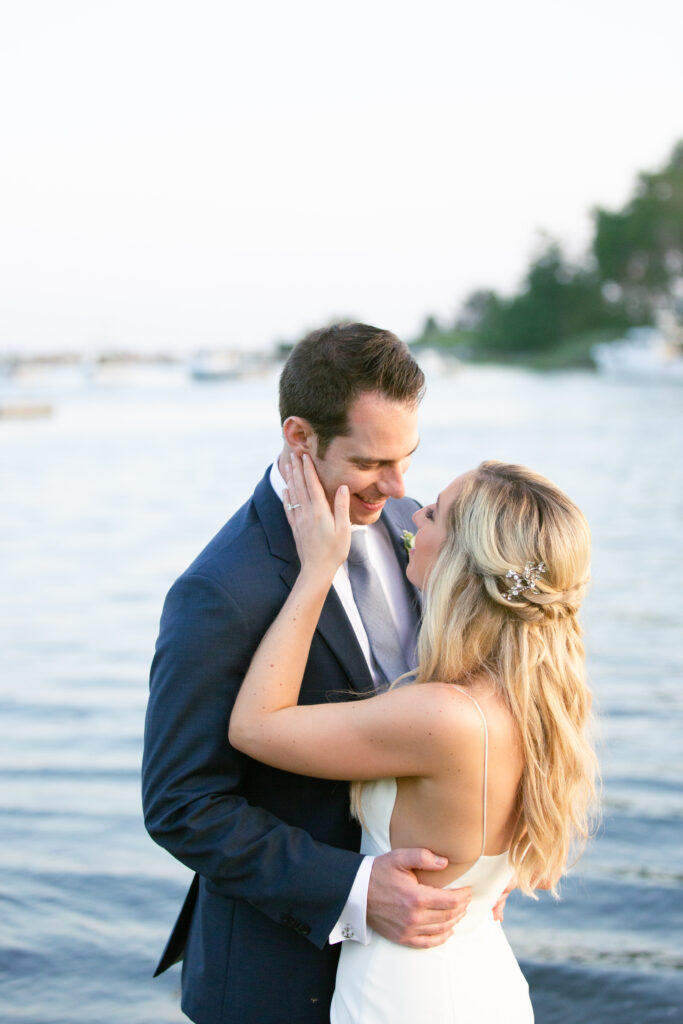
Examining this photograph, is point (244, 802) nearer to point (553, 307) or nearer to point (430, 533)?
point (430, 533)

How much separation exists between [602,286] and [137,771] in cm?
12642

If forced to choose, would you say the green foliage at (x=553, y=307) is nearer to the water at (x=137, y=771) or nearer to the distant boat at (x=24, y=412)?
the distant boat at (x=24, y=412)

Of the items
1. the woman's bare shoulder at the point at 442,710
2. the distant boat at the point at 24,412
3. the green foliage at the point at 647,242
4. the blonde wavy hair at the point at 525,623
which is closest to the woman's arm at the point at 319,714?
the woman's bare shoulder at the point at 442,710

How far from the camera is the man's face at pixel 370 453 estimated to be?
8.38 ft

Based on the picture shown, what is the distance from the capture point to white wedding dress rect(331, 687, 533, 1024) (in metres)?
2.41

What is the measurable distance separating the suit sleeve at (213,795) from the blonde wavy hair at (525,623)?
0.21m

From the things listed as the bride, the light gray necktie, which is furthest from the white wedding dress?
the light gray necktie

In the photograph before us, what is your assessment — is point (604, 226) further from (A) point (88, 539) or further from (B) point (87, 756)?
(B) point (87, 756)

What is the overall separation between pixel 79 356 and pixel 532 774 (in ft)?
506

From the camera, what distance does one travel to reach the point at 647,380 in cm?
9075

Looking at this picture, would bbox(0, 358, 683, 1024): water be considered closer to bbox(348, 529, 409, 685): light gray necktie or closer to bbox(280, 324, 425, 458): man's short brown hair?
bbox(348, 529, 409, 685): light gray necktie

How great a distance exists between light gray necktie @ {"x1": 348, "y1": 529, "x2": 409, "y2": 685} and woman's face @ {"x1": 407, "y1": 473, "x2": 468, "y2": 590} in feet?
0.47

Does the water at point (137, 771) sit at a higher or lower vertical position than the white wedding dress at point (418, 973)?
lower

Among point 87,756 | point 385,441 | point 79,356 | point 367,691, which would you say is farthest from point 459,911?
point 79,356
